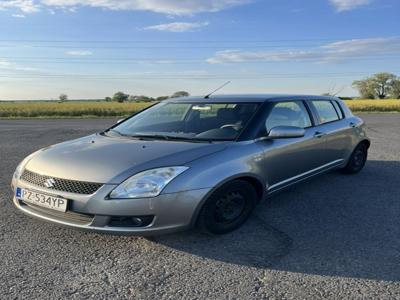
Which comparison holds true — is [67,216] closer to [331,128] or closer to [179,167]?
[179,167]

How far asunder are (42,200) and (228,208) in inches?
67.9

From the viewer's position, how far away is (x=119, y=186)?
10.6ft

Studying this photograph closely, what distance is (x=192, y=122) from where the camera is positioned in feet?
15.1

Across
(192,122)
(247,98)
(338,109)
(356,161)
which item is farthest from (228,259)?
(356,161)

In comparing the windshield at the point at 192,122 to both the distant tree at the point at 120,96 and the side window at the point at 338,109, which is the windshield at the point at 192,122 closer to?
the side window at the point at 338,109

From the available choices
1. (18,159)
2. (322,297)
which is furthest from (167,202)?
(18,159)

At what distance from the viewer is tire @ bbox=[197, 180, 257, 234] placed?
3588mm

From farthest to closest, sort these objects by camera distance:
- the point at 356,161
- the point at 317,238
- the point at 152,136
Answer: the point at 356,161, the point at 152,136, the point at 317,238

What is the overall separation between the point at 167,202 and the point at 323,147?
284 centimetres

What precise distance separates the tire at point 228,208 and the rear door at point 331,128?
65.6 inches

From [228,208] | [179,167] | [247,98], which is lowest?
[228,208]

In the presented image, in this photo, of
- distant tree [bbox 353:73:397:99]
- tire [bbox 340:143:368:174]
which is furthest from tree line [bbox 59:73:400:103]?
tire [bbox 340:143:368:174]

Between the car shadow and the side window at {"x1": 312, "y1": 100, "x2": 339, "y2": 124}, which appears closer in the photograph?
the car shadow

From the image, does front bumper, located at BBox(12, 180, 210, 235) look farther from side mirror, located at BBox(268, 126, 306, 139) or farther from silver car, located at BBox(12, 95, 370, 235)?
side mirror, located at BBox(268, 126, 306, 139)
